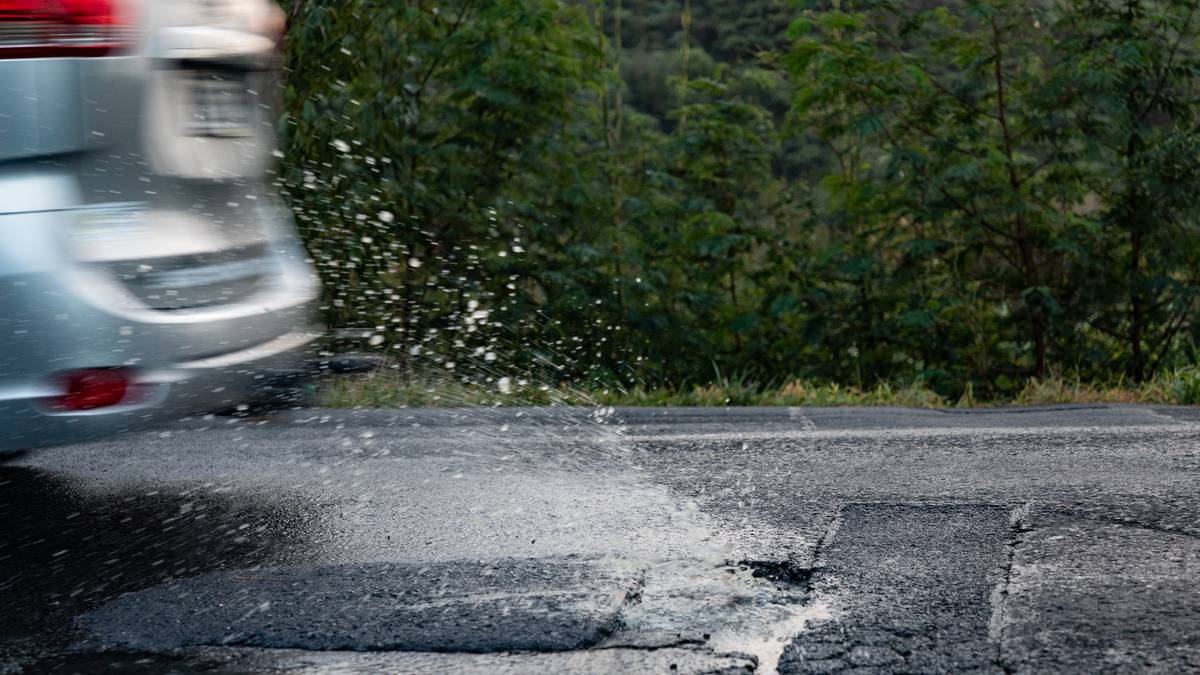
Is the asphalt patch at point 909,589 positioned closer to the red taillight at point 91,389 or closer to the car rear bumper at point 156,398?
the car rear bumper at point 156,398

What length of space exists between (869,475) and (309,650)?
2265 millimetres

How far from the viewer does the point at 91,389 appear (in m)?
A: 3.52

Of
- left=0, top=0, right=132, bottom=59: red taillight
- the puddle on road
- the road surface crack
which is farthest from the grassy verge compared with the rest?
the road surface crack

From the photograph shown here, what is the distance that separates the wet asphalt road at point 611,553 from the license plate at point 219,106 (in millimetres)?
1195

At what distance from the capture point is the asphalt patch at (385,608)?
2.91 meters

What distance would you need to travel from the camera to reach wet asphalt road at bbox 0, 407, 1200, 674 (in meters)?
2.81

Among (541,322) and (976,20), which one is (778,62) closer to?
(976,20)

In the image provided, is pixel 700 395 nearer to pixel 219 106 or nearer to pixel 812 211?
pixel 812 211

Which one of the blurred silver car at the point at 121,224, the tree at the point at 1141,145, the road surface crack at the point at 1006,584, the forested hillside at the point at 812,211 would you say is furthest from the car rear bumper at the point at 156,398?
the tree at the point at 1141,145

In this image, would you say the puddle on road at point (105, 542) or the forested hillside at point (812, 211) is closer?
the puddle on road at point (105, 542)

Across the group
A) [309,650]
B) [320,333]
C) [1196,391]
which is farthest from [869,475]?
[1196,391]

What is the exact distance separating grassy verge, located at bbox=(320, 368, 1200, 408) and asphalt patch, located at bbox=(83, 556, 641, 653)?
309 cm

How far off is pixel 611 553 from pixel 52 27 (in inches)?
80.3

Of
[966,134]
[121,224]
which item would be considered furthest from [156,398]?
[966,134]
